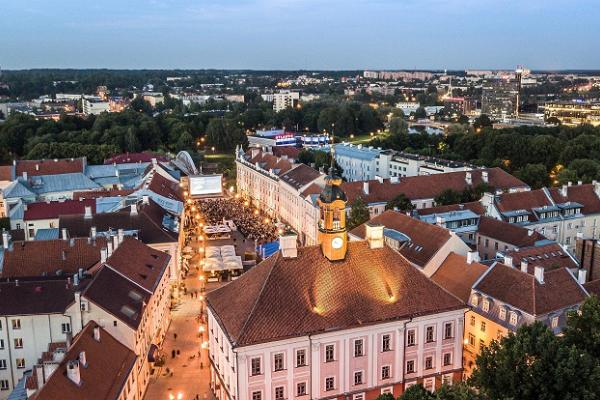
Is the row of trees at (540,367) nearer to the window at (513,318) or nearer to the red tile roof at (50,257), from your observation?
the window at (513,318)

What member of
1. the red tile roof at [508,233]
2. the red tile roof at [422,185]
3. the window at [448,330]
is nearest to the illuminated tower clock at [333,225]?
the window at [448,330]

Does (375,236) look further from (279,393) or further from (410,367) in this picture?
(279,393)

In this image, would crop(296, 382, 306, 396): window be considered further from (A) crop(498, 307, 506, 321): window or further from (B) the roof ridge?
(A) crop(498, 307, 506, 321): window

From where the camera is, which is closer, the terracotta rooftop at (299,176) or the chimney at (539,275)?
the chimney at (539,275)

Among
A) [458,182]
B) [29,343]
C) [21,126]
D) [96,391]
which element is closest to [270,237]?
[458,182]

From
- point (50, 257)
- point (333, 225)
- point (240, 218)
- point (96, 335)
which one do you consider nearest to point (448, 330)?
point (333, 225)

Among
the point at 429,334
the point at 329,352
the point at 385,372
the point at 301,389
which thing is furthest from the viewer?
→ the point at 429,334
